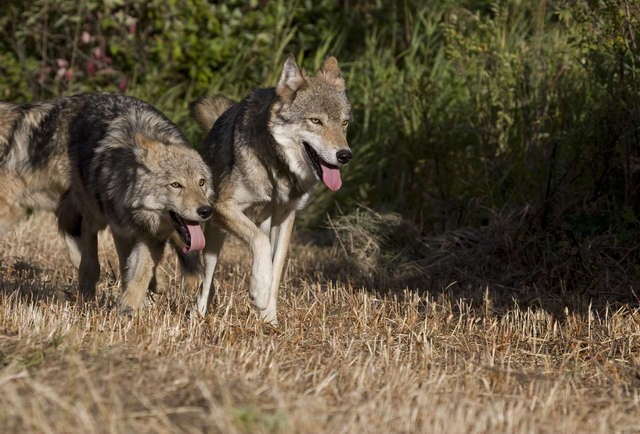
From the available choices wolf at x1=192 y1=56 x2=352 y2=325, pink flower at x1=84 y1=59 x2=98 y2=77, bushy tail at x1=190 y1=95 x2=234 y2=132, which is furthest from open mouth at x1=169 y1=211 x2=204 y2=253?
pink flower at x1=84 y1=59 x2=98 y2=77

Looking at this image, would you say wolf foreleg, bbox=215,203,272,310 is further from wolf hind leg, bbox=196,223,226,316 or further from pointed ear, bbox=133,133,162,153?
pointed ear, bbox=133,133,162,153

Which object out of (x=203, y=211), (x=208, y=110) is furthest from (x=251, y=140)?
(x=208, y=110)

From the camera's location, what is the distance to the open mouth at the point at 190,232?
18.7 ft

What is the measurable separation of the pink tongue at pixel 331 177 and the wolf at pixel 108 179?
738 mm

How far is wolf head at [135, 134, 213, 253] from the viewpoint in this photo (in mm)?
5629

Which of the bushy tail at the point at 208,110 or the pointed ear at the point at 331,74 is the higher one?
the pointed ear at the point at 331,74

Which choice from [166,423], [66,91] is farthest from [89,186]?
[66,91]

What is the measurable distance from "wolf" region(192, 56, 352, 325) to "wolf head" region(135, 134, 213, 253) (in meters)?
0.41

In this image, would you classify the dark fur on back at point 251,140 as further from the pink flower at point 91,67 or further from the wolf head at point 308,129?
the pink flower at point 91,67

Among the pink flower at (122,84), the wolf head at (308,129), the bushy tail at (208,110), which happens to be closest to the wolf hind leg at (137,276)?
the wolf head at (308,129)

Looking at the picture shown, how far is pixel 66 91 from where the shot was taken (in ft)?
36.6

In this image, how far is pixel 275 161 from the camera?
20.4 feet

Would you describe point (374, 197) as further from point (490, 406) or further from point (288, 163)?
point (490, 406)

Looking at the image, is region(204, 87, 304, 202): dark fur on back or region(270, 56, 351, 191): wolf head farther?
region(204, 87, 304, 202): dark fur on back
